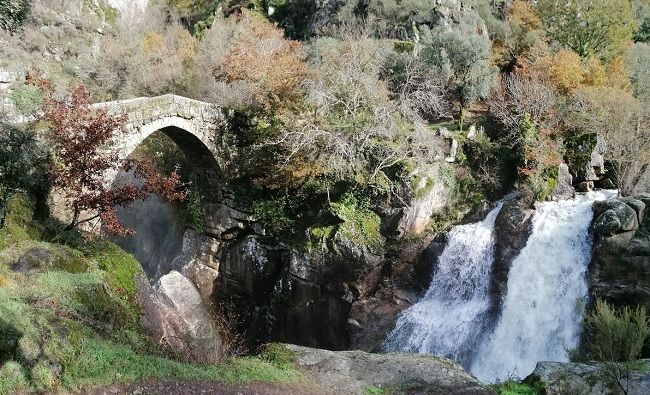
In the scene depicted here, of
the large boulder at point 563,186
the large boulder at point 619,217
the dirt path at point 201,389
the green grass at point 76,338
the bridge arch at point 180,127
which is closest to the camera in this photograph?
the green grass at point 76,338

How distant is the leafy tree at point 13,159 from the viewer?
10.6 metres

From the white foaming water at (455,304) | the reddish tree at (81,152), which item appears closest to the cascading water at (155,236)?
the reddish tree at (81,152)

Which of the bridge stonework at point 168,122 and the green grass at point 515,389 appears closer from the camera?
the green grass at point 515,389

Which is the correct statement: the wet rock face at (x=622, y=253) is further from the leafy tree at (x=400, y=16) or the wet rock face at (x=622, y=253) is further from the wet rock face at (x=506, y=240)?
the leafy tree at (x=400, y=16)

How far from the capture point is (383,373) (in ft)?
29.4

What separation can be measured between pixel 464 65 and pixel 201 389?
58.3 feet

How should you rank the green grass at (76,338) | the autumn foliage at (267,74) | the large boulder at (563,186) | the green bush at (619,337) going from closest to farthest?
1. the green grass at (76,338)
2. the green bush at (619,337)
3. the large boulder at (563,186)
4. the autumn foliage at (267,74)

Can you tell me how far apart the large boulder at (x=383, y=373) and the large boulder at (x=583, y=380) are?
102cm

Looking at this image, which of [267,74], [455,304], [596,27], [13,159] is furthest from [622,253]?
[13,159]

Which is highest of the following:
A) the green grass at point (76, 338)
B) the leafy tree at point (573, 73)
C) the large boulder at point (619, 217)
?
the leafy tree at point (573, 73)

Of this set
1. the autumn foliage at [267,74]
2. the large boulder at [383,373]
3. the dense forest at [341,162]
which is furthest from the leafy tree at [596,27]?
the large boulder at [383,373]

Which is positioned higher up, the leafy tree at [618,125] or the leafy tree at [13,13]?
the leafy tree at [13,13]

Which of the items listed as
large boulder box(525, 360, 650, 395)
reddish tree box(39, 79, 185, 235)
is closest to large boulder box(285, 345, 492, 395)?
large boulder box(525, 360, 650, 395)

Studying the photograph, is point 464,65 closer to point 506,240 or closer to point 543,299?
point 506,240
